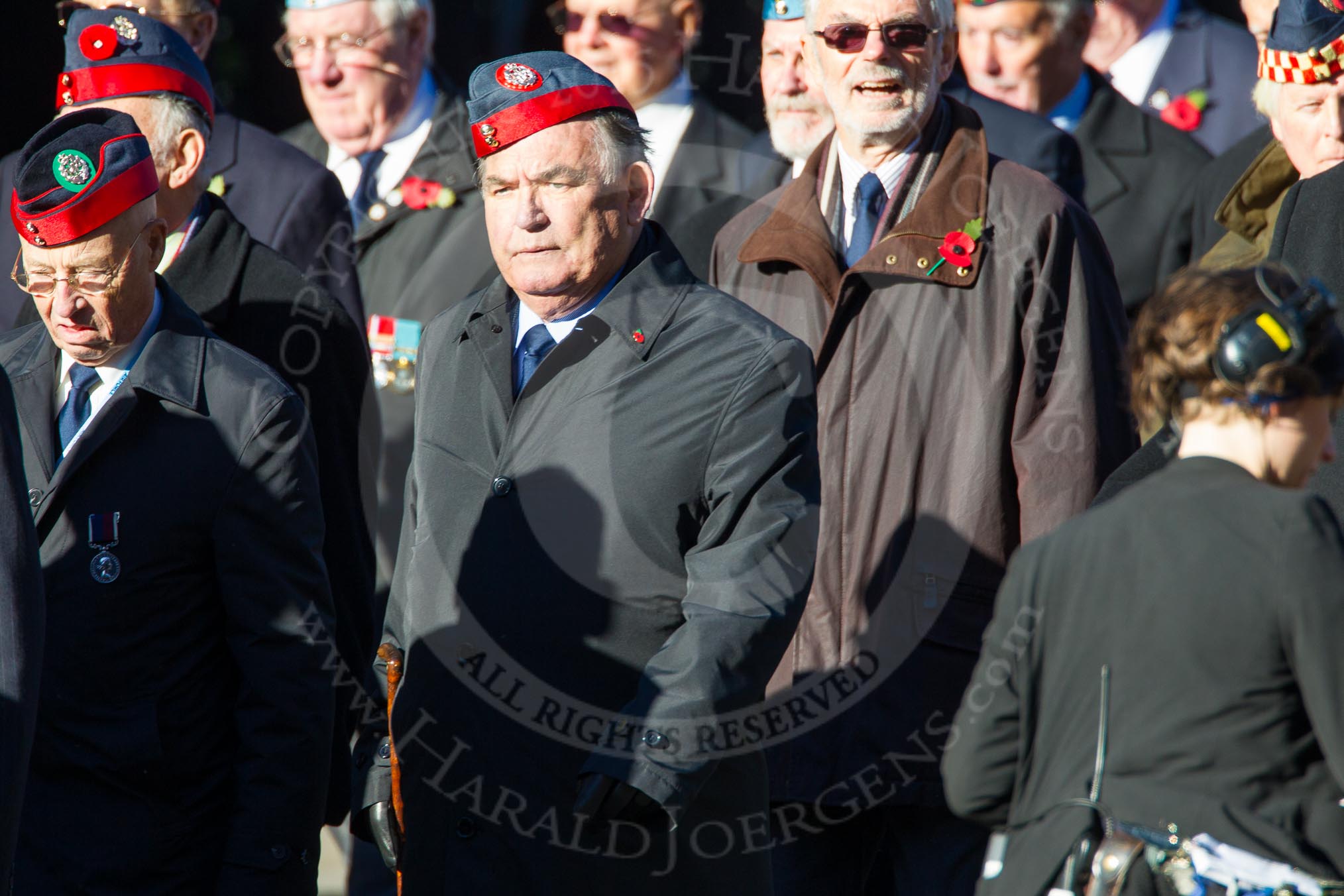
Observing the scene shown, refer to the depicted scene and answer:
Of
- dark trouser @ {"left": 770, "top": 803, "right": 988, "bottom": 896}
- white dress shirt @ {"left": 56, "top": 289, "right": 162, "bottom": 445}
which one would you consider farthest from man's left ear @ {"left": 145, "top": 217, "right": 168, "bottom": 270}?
dark trouser @ {"left": 770, "top": 803, "right": 988, "bottom": 896}

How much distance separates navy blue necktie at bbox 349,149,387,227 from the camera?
5.82 m

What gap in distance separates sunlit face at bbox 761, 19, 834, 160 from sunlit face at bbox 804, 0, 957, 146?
37.1 inches

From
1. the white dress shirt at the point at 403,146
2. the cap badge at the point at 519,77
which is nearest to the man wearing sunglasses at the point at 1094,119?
the white dress shirt at the point at 403,146

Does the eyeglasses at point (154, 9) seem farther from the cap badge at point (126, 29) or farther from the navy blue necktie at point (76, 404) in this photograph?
the navy blue necktie at point (76, 404)

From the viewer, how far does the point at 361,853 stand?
15.6 feet

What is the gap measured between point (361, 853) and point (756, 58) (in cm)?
376

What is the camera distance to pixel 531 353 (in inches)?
137

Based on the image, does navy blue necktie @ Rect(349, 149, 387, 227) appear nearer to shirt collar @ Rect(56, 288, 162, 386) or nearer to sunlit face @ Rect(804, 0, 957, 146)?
sunlit face @ Rect(804, 0, 957, 146)

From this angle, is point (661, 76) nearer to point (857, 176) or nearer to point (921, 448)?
point (857, 176)

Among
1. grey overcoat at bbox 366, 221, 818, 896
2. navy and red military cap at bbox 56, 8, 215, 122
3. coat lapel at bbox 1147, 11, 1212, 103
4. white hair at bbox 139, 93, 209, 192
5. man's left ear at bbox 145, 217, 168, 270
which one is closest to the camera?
grey overcoat at bbox 366, 221, 818, 896

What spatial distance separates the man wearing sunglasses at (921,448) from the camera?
155 inches

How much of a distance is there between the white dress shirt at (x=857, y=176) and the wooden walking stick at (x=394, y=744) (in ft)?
4.86

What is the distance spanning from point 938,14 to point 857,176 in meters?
0.41

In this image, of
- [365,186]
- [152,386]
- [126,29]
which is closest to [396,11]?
[365,186]
